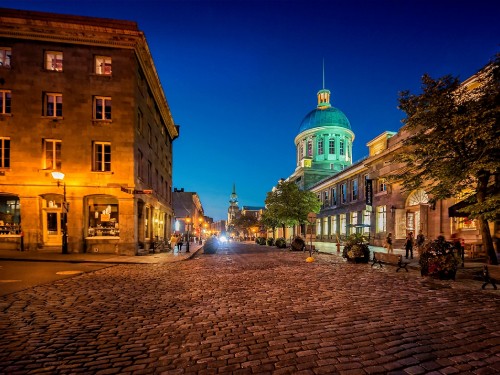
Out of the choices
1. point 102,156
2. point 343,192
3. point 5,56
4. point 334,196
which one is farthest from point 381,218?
point 5,56

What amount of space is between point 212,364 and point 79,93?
71.3 feet

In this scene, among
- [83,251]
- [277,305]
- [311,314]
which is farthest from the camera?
[83,251]

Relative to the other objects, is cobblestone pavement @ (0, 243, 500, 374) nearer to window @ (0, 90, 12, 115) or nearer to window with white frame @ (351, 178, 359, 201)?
window @ (0, 90, 12, 115)

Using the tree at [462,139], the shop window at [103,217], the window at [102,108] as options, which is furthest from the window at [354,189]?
the window at [102,108]

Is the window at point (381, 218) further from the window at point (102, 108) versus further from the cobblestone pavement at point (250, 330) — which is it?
the window at point (102, 108)

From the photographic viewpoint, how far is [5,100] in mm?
20531

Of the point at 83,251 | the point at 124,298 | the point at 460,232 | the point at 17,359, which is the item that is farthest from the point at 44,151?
the point at 460,232

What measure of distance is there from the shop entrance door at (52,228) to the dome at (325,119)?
2302 inches

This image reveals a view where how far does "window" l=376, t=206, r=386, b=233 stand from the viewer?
108 ft

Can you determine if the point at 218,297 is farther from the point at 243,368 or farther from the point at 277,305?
the point at 243,368

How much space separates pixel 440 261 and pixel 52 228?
75.6 feet

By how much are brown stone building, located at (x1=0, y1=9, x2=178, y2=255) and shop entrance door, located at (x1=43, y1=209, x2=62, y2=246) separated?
0.07m

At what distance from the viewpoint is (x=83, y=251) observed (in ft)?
66.4

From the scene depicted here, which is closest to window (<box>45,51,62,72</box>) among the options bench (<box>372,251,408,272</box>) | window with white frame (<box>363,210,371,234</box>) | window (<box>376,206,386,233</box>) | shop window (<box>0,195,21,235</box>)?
shop window (<box>0,195,21,235</box>)
